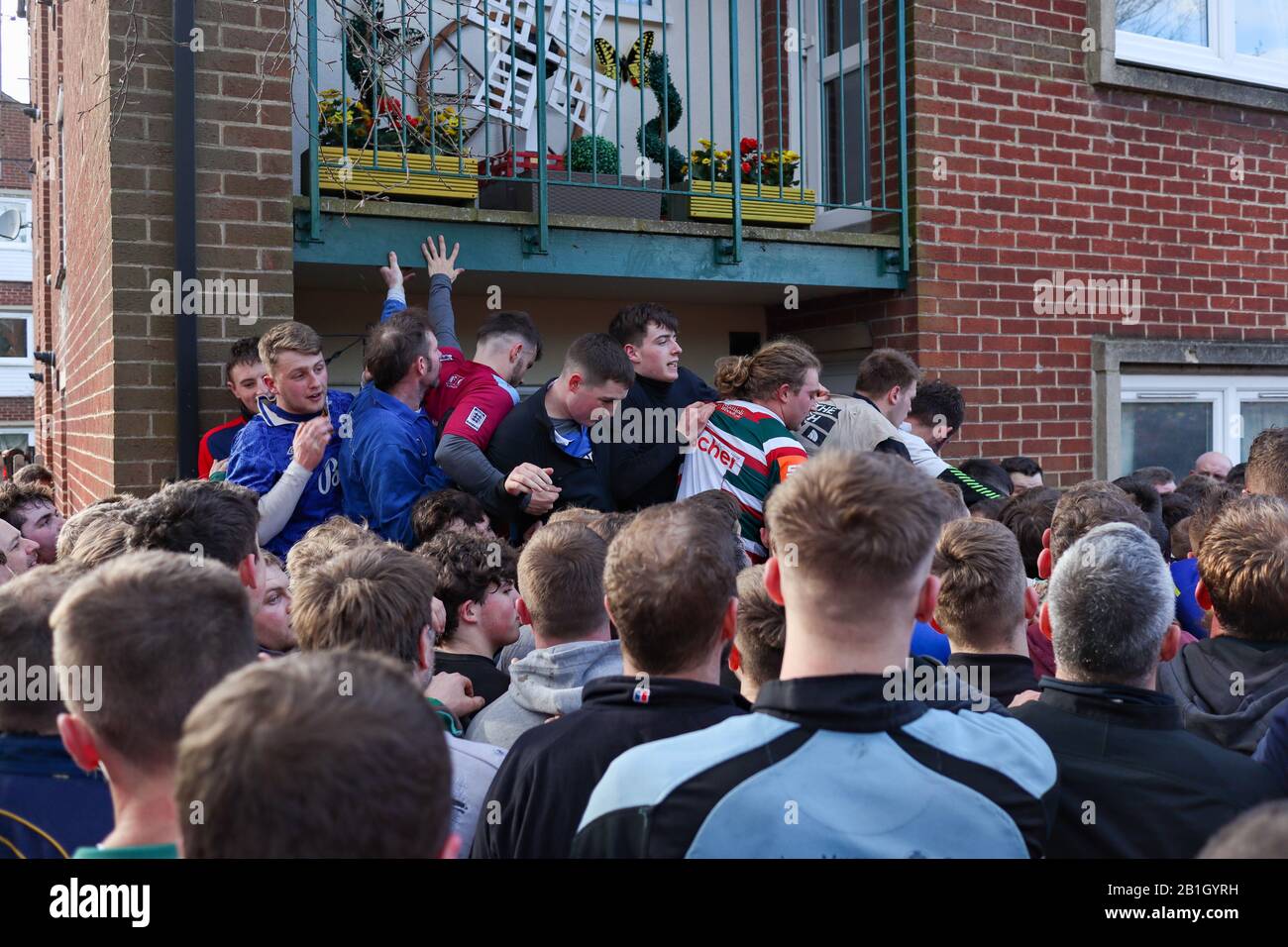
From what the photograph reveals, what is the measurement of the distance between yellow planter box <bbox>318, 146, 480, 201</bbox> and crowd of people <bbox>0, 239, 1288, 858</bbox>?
90.5 inches

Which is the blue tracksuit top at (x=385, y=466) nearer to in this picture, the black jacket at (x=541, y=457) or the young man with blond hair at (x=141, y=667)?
the black jacket at (x=541, y=457)

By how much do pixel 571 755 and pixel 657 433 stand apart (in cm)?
288

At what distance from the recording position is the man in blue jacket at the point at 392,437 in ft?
14.6

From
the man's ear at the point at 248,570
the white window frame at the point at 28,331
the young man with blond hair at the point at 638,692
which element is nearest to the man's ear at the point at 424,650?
the young man with blond hair at the point at 638,692

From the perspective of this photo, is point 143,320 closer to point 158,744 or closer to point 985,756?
point 158,744

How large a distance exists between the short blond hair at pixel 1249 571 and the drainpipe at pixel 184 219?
12.5 feet

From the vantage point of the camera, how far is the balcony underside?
18.2 ft

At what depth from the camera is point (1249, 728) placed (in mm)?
2713

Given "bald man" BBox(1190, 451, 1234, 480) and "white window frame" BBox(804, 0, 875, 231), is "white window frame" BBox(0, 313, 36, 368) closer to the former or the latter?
"white window frame" BBox(804, 0, 875, 231)

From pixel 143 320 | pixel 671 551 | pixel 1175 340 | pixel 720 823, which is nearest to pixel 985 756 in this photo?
pixel 720 823

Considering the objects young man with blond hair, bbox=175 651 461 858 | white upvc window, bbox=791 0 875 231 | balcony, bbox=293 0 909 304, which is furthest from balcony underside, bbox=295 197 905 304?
young man with blond hair, bbox=175 651 461 858

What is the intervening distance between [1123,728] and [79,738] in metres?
1.80

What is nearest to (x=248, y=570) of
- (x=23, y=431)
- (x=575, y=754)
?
(x=575, y=754)

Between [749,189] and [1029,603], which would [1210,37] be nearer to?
[749,189]
